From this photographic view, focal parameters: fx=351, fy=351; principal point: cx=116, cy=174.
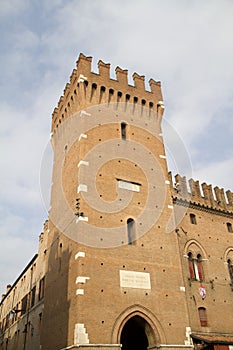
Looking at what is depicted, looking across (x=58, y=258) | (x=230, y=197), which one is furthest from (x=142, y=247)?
(x=230, y=197)

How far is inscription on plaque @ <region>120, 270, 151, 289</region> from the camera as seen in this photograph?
1670 centimetres

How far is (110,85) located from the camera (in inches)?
900

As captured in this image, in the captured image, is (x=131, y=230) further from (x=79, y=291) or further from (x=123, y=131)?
(x=123, y=131)

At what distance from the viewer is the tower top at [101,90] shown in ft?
71.8

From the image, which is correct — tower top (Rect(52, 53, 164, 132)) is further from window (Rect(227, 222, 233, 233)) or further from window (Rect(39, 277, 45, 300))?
window (Rect(39, 277, 45, 300))

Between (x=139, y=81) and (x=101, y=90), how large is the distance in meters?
3.79

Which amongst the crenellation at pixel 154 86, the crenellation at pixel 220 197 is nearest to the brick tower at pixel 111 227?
the crenellation at pixel 154 86

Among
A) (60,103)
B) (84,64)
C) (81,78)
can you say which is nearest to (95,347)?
(81,78)

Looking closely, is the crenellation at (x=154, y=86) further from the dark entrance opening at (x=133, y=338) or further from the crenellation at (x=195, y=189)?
the dark entrance opening at (x=133, y=338)

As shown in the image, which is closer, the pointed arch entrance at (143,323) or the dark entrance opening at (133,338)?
the pointed arch entrance at (143,323)

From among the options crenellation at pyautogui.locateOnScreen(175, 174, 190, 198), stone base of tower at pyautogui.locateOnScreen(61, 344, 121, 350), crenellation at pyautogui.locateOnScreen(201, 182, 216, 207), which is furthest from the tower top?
stone base of tower at pyautogui.locateOnScreen(61, 344, 121, 350)

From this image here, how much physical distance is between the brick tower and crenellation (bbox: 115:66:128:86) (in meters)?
0.09

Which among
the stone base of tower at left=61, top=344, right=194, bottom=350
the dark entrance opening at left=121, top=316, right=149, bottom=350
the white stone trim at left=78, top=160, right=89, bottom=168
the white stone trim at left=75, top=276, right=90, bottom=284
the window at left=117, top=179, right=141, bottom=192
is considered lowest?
the stone base of tower at left=61, top=344, right=194, bottom=350

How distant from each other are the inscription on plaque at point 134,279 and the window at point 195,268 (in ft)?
12.9
